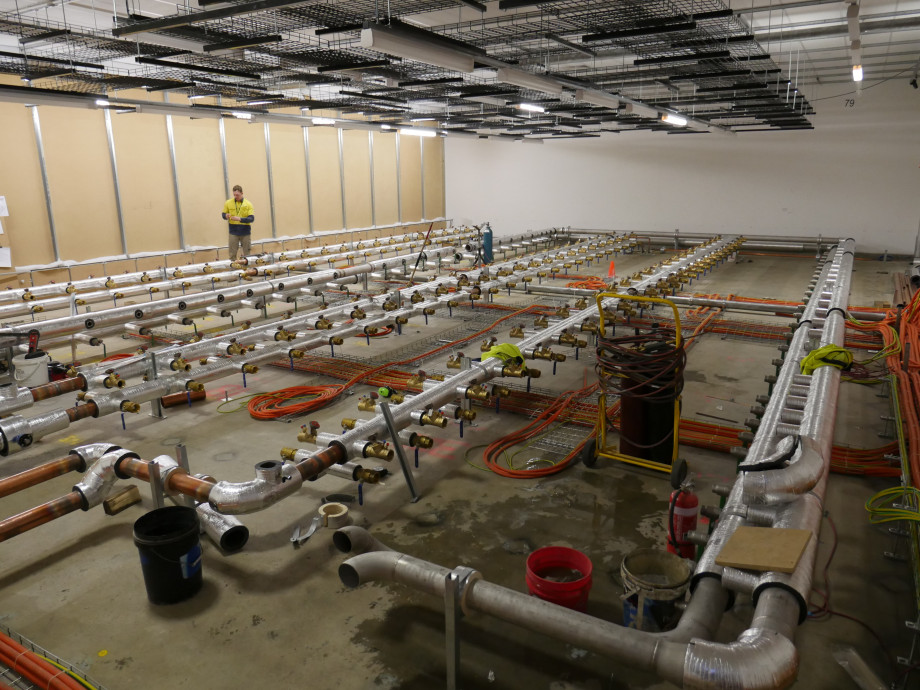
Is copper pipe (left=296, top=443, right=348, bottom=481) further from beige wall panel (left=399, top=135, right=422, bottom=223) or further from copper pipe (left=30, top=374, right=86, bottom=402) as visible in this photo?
beige wall panel (left=399, top=135, right=422, bottom=223)

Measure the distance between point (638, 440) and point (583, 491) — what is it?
553 mm

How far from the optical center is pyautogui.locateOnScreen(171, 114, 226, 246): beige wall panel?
1262 centimetres

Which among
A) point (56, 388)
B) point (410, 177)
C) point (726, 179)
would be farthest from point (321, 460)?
point (410, 177)

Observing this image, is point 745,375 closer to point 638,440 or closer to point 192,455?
point 638,440

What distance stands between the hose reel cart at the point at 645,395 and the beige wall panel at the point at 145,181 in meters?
10.9

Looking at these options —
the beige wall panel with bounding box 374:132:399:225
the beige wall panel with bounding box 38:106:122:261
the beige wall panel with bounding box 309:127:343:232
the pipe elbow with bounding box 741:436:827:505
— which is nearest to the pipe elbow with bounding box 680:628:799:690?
the pipe elbow with bounding box 741:436:827:505

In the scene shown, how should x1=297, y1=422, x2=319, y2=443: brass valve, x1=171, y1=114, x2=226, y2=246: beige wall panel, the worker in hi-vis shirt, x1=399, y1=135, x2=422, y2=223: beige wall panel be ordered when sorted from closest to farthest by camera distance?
x1=297, y1=422, x2=319, y2=443: brass valve
the worker in hi-vis shirt
x1=171, y1=114, x2=226, y2=246: beige wall panel
x1=399, y1=135, x2=422, y2=223: beige wall panel

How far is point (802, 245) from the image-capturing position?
1463cm

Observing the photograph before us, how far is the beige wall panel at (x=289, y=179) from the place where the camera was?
14.6 m

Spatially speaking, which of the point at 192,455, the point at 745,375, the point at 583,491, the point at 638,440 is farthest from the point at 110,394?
the point at 745,375

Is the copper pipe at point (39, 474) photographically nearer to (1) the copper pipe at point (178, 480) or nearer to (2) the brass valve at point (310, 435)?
(1) the copper pipe at point (178, 480)

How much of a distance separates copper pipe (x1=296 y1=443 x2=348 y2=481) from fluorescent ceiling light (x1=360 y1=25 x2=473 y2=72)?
271 cm

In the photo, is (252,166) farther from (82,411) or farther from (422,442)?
(422,442)

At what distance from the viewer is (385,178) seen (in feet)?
58.7
